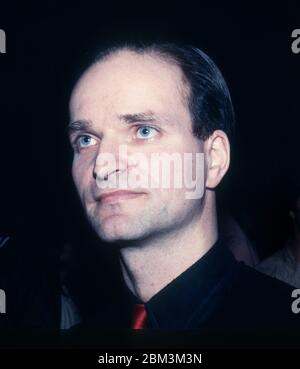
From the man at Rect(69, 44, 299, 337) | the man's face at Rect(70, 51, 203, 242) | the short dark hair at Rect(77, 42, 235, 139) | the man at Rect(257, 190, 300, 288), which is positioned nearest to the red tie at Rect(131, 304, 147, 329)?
the man at Rect(69, 44, 299, 337)

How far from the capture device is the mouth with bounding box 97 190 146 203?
1.28m

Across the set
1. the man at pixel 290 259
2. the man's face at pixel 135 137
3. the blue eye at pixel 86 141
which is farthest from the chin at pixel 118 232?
the man at pixel 290 259

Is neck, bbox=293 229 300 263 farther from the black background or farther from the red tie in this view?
the red tie

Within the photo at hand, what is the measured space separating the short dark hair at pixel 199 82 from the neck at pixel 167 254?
0.22 meters

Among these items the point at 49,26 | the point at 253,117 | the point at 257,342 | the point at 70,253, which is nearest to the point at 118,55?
the point at 49,26

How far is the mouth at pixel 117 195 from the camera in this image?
128cm

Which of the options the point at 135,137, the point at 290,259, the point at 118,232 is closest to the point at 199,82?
the point at 135,137

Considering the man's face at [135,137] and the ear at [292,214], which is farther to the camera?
the ear at [292,214]

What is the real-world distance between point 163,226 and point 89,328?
1.25ft

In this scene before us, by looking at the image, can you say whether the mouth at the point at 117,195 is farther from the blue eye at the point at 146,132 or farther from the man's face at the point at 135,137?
the blue eye at the point at 146,132

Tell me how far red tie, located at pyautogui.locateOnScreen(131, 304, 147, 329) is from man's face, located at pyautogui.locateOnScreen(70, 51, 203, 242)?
203mm

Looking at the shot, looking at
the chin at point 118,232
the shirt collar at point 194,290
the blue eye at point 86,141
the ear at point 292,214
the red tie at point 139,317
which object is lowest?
the red tie at point 139,317

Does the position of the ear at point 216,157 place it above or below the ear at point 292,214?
above

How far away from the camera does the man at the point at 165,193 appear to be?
4.23 feet
